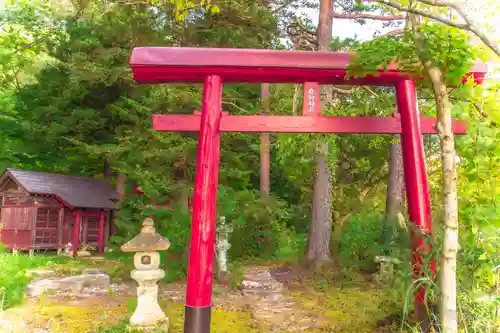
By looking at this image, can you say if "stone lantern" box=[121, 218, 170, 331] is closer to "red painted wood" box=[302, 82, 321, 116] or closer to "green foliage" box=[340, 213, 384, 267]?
"red painted wood" box=[302, 82, 321, 116]

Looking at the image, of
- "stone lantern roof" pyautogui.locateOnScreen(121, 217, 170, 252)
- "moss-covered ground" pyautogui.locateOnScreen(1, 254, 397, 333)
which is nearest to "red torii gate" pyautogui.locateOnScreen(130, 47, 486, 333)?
"stone lantern roof" pyautogui.locateOnScreen(121, 217, 170, 252)

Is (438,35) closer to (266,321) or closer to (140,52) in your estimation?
(140,52)

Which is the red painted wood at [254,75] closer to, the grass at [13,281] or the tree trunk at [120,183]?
the grass at [13,281]

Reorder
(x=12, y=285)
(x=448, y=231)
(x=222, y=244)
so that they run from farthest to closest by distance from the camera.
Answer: (x=222, y=244)
(x=12, y=285)
(x=448, y=231)

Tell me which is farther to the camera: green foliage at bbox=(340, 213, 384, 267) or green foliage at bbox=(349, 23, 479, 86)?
green foliage at bbox=(340, 213, 384, 267)

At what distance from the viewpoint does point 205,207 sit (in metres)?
5.77

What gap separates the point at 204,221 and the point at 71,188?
45.0ft

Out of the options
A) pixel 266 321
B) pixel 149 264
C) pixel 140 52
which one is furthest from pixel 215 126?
pixel 266 321

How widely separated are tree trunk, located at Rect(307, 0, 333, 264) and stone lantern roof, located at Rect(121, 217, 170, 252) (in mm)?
6024

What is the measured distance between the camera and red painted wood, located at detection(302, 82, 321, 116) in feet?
20.0

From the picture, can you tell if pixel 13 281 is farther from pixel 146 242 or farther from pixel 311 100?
pixel 311 100

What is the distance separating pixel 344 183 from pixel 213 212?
11.2 metres

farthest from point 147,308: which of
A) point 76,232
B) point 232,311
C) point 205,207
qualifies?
point 76,232

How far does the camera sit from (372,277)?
35.8ft
